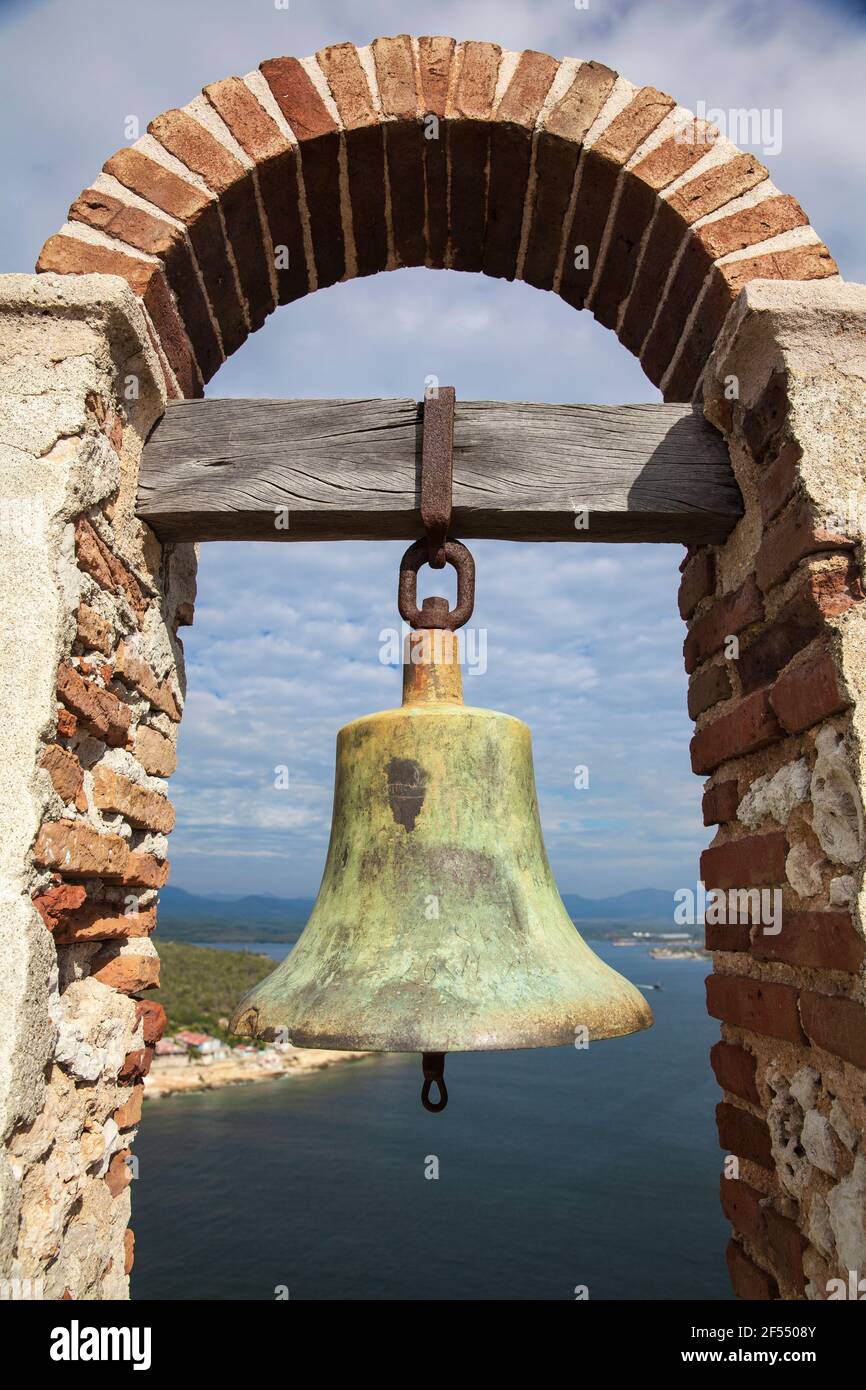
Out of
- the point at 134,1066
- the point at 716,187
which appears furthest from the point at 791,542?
the point at 134,1066

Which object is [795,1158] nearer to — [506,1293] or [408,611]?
[408,611]

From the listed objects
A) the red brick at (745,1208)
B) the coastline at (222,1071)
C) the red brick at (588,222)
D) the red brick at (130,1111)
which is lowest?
the coastline at (222,1071)

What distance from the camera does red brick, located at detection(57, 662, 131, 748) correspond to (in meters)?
1.52

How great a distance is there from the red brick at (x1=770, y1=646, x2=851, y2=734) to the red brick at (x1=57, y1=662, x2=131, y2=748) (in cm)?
122

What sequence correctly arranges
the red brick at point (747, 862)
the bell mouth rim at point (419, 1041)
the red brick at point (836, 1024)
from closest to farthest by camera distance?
the bell mouth rim at point (419, 1041) → the red brick at point (836, 1024) → the red brick at point (747, 862)

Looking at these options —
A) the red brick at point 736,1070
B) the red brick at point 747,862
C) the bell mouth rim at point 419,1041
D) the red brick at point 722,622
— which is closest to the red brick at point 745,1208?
the red brick at point 736,1070

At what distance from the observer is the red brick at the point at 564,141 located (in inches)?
76.6

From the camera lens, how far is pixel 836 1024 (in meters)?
1.41

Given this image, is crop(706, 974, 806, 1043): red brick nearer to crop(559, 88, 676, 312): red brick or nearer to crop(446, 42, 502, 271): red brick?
crop(559, 88, 676, 312): red brick

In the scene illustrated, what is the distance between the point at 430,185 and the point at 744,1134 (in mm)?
2205

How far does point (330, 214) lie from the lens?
85.3 inches

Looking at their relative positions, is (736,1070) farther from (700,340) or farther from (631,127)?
(631,127)

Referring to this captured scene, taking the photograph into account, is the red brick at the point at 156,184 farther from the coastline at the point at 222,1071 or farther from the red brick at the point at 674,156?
the coastline at the point at 222,1071

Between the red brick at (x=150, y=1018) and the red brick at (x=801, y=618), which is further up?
the red brick at (x=801, y=618)
